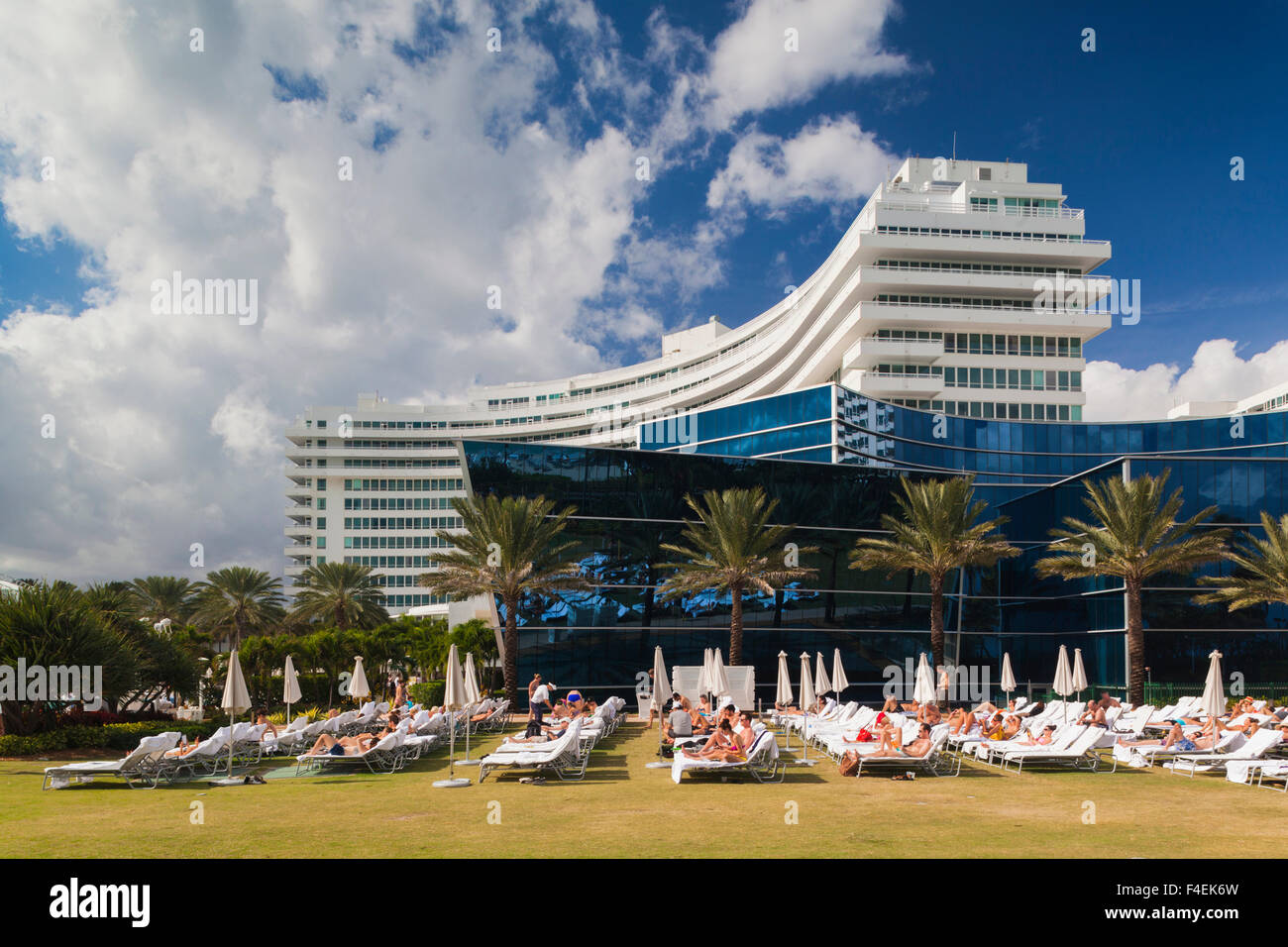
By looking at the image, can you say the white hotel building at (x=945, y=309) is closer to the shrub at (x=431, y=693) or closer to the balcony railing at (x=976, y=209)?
the balcony railing at (x=976, y=209)

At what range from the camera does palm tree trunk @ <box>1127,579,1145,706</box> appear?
29.5 m

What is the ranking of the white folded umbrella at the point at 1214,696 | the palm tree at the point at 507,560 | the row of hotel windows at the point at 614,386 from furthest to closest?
the row of hotel windows at the point at 614,386, the palm tree at the point at 507,560, the white folded umbrella at the point at 1214,696

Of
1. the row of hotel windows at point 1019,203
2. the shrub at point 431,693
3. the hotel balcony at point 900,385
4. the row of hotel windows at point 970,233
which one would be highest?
the row of hotel windows at point 1019,203

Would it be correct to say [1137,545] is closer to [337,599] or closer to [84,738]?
[84,738]

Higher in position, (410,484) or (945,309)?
(945,309)

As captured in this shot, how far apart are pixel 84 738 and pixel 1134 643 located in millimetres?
29535

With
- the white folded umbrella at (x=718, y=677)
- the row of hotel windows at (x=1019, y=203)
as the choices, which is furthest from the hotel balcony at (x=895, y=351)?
the white folded umbrella at (x=718, y=677)

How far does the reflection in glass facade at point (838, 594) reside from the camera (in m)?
33.0

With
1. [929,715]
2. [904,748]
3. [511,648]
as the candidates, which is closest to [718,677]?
[929,715]

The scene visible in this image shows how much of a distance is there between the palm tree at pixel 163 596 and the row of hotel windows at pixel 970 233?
157 feet

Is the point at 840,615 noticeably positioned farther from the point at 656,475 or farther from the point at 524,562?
the point at 524,562

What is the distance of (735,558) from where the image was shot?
30312 millimetres

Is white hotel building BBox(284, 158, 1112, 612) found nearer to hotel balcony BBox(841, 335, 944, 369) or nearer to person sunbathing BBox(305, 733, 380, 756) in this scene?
hotel balcony BBox(841, 335, 944, 369)

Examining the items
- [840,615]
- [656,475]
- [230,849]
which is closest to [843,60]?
[656,475]
